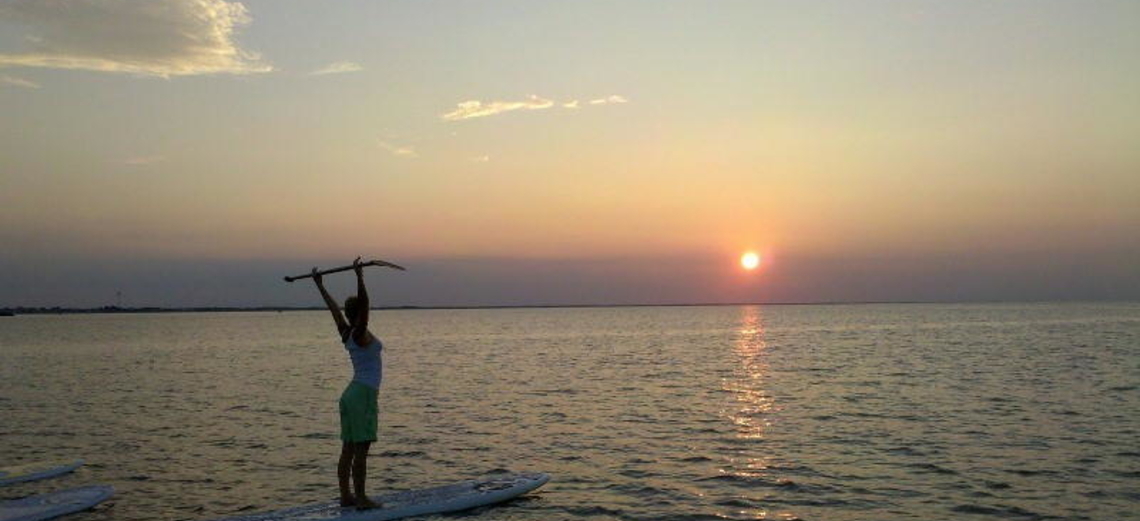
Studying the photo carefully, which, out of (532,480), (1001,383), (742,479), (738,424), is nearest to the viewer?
(532,480)

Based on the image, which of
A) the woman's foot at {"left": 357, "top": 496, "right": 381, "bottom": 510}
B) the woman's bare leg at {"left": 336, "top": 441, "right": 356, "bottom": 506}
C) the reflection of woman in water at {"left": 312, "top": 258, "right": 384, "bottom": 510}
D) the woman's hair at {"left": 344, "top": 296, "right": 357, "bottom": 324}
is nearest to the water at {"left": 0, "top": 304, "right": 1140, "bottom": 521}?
the woman's foot at {"left": 357, "top": 496, "right": 381, "bottom": 510}

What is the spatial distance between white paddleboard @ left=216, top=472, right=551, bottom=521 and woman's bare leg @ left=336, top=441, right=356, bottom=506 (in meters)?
0.13

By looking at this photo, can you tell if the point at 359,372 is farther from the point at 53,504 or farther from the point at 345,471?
the point at 53,504

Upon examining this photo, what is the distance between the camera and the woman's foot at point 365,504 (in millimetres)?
12617

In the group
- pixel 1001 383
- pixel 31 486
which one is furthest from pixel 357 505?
pixel 1001 383

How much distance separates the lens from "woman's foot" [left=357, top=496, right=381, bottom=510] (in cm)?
1262

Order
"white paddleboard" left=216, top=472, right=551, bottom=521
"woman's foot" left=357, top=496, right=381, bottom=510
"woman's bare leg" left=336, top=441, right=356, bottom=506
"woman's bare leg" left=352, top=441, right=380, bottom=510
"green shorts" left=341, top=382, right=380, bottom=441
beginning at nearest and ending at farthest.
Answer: "green shorts" left=341, top=382, right=380, bottom=441
"woman's bare leg" left=352, top=441, right=380, bottom=510
"woman's bare leg" left=336, top=441, right=356, bottom=506
"white paddleboard" left=216, top=472, right=551, bottom=521
"woman's foot" left=357, top=496, right=381, bottom=510

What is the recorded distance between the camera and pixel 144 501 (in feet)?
50.4

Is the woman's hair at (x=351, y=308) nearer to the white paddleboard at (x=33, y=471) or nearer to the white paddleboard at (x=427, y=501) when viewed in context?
the white paddleboard at (x=427, y=501)

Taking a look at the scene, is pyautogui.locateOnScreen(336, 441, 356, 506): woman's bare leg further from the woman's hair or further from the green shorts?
the woman's hair

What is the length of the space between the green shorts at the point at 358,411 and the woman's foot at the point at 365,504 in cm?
124

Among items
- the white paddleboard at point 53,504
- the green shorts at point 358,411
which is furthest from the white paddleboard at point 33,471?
the green shorts at point 358,411

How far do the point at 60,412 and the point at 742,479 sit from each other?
2379 centimetres

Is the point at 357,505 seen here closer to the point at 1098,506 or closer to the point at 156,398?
the point at 1098,506
